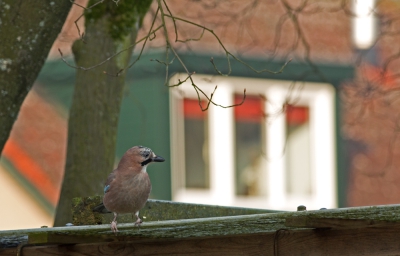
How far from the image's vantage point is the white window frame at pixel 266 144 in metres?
14.2

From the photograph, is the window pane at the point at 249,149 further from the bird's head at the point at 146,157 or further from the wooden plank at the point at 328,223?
the wooden plank at the point at 328,223

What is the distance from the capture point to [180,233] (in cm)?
505

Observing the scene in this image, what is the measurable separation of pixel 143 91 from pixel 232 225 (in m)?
9.01

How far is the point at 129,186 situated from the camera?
6027 millimetres

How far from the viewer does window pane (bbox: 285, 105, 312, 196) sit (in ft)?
51.2

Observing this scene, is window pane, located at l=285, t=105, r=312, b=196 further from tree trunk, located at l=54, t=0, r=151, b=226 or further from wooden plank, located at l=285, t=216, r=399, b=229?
wooden plank, located at l=285, t=216, r=399, b=229

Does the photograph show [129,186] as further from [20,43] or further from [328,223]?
[328,223]

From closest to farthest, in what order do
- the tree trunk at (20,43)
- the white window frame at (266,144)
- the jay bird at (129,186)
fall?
the jay bird at (129,186) < the tree trunk at (20,43) < the white window frame at (266,144)

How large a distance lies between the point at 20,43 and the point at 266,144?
30.6 ft

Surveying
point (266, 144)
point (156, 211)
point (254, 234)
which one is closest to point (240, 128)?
point (266, 144)

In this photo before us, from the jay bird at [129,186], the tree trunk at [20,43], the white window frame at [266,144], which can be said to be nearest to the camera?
the jay bird at [129,186]

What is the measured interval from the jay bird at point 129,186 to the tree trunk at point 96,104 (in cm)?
157

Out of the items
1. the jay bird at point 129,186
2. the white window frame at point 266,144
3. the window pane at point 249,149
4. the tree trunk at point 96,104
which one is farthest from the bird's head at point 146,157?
the window pane at point 249,149

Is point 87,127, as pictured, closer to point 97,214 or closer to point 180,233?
point 97,214
